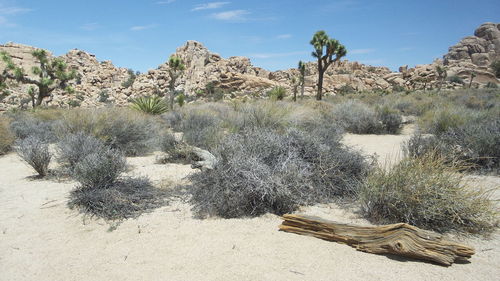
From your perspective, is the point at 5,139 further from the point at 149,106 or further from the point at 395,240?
the point at 395,240

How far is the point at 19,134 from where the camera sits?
462 inches

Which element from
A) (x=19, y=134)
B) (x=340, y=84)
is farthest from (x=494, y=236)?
(x=340, y=84)

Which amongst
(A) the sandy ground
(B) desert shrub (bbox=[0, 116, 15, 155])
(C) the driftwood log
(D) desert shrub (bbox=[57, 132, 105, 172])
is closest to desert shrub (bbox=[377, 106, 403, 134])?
(A) the sandy ground

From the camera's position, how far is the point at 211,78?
59406 millimetres

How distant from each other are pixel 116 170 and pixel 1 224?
1.81 m

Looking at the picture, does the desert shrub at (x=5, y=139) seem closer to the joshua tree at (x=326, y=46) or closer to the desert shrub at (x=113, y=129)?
the desert shrub at (x=113, y=129)

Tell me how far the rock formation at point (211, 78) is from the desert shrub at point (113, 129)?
4046 centimetres

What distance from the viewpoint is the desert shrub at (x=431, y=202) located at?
4152mm

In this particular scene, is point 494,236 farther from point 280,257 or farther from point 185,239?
point 185,239

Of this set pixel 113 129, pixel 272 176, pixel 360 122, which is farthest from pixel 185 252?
pixel 360 122

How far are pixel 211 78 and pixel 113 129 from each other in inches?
2001

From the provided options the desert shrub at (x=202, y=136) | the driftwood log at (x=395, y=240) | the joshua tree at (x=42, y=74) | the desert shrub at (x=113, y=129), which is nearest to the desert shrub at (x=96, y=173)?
the desert shrub at (x=202, y=136)

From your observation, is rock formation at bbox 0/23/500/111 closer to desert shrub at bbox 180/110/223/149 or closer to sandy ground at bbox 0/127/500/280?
desert shrub at bbox 180/110/223/149

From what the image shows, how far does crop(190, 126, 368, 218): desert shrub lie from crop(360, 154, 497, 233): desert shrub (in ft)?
3.49
